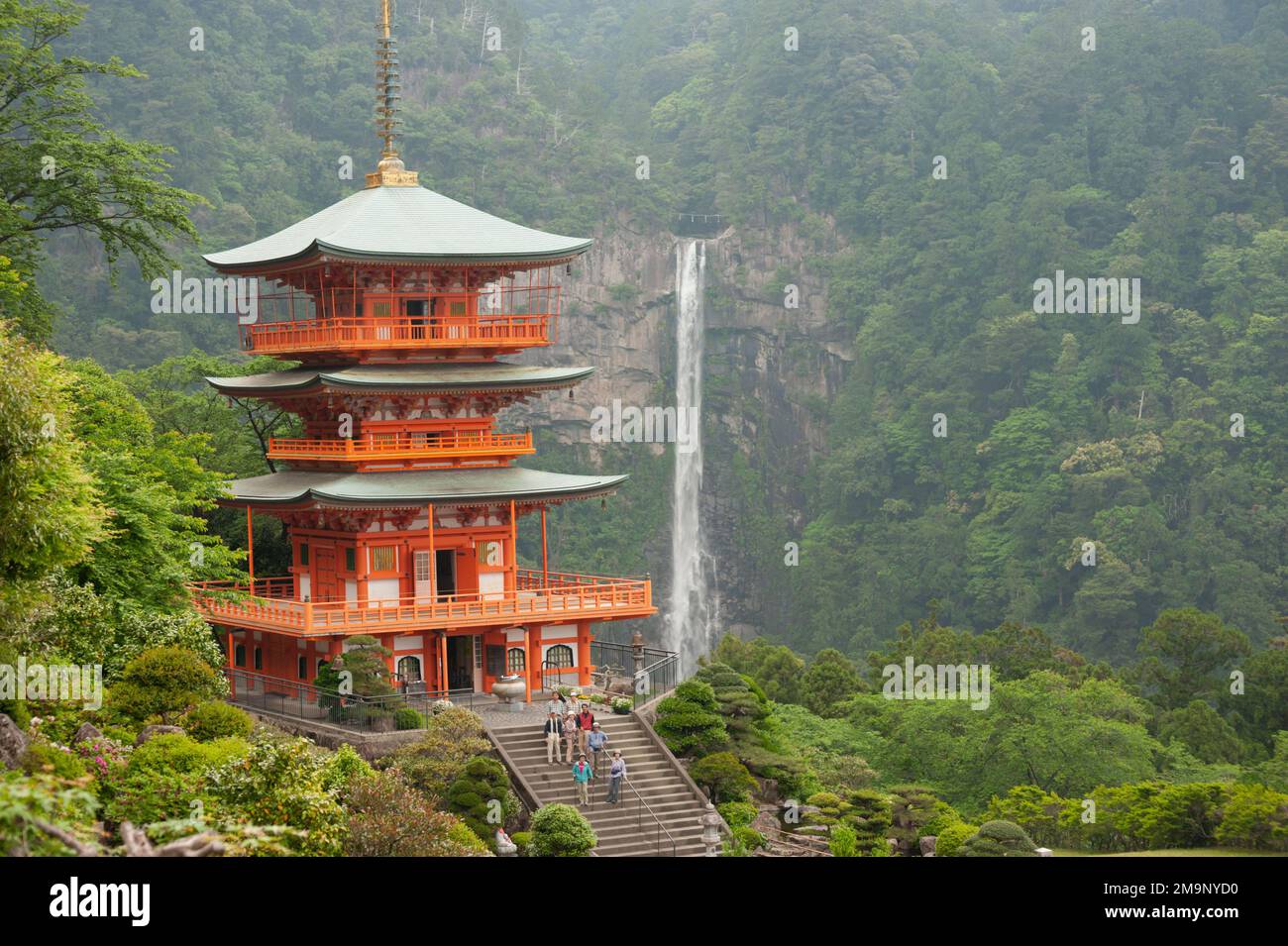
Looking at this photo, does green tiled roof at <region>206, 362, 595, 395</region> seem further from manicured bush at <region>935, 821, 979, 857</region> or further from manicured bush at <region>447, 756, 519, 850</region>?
manicured bush at <region>935, 821, 979, 857</region>

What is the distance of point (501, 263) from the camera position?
124 feet

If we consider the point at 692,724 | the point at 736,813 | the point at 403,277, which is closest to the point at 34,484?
the point at 736,813

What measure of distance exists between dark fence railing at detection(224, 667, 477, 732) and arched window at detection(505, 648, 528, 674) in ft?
3.82

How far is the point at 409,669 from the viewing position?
35719 mm

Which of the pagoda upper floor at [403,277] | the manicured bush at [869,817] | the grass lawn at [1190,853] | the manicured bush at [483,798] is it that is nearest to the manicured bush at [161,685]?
the manicured bush at [483,798]

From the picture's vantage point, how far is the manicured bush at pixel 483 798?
2864 cm

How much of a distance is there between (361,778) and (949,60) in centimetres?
8753

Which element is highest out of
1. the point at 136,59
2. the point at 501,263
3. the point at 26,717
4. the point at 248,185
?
the point at 136,59

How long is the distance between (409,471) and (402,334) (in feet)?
10.4

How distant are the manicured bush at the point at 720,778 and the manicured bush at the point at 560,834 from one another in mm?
4347

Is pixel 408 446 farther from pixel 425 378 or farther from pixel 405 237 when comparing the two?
pixel 405 237
